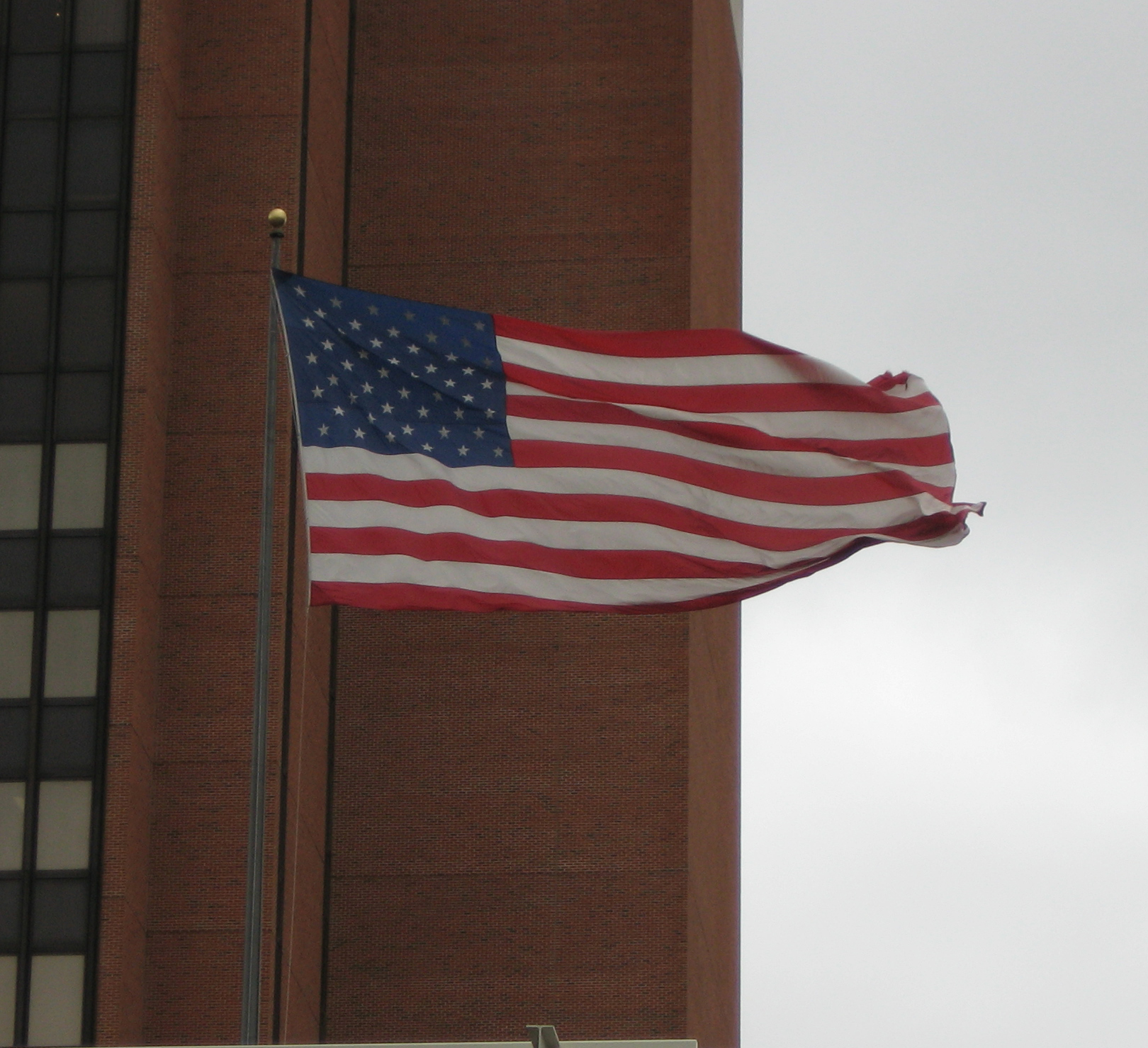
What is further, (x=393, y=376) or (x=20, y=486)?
(x=20, y=486)

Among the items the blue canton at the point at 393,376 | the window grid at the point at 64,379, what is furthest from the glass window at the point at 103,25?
the blue canton at the point at 393,376

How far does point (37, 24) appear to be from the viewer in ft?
116

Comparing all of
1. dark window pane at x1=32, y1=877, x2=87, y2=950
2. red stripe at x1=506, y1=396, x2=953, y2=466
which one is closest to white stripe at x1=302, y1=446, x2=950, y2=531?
red stripe at x1=506, y1=396, x2=953, y2=466

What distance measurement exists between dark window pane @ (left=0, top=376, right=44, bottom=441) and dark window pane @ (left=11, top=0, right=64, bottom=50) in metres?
5.17

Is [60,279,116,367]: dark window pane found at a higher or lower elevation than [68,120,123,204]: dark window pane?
lower

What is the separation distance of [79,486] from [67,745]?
3694mm

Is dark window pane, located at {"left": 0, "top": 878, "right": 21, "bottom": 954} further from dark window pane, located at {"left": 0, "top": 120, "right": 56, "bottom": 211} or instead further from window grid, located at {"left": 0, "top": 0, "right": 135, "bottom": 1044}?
dark window pane, located at {"left": 0, "top": 120, "right": 56, "bottom": 211}

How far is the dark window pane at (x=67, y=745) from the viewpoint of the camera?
106 ft

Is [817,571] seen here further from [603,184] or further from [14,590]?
[603,184]

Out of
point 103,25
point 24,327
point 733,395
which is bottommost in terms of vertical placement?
point 733,395

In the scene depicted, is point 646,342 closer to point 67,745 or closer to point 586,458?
point 586,458

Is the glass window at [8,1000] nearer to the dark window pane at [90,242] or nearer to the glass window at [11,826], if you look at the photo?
the glass window at [11,826]

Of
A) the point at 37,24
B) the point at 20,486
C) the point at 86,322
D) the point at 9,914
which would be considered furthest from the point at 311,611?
the point at 37,24

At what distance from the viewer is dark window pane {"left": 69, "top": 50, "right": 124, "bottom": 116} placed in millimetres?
34938
